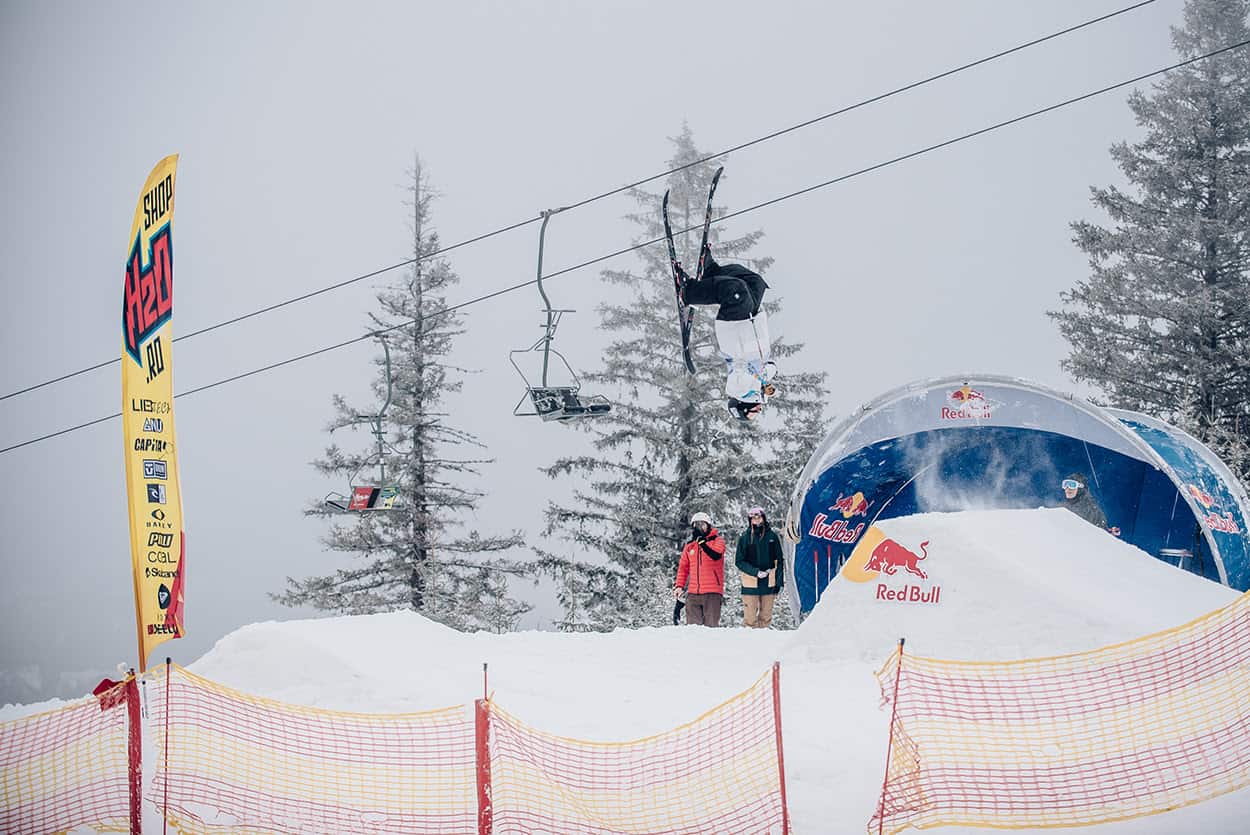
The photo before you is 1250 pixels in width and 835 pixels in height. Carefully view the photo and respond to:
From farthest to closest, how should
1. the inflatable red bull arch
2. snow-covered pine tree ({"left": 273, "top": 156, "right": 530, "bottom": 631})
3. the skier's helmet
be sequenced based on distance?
snow-covered pine tree ({"left": 273, "top": 156, "right": 530, "bottom": 631}), the inflatable red bull arch, the skier's helmet

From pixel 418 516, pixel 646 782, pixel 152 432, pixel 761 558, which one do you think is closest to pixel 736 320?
pixel 761 558

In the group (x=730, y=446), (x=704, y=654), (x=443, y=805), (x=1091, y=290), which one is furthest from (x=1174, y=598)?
(x=1091, y=290)

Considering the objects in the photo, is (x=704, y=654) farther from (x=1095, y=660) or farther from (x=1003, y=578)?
(x=1095, y=660)

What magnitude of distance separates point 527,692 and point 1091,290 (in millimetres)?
21034

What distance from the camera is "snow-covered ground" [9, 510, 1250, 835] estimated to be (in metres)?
8.40

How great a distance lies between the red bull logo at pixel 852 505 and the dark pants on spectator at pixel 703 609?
2.18m

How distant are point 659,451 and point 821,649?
45.3 ft

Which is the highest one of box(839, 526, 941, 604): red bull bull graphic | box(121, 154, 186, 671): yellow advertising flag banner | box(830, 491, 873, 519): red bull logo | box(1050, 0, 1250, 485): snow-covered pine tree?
box(1050, 0, 1250, 485): snow-covered pine tree

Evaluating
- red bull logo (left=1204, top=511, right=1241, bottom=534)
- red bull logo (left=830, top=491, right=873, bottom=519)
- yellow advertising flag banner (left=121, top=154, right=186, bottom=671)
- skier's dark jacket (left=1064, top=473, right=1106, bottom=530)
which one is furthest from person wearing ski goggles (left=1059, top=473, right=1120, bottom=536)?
yellow advertising flag banner (left=121, top=154, right=186, bottom=671)

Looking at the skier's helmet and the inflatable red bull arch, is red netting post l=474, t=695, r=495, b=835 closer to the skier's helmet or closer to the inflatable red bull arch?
the skier's helmet

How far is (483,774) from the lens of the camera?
548cm

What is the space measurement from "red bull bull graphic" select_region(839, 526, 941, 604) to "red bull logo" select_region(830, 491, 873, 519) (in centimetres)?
347

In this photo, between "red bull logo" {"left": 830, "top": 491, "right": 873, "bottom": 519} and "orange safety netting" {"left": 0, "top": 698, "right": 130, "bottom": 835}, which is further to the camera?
"red bull logo" {"left": 830, "top": 491, "right": 873, "bottom": 519}

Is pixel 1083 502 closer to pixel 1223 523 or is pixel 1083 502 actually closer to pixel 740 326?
pixel 1223 523
